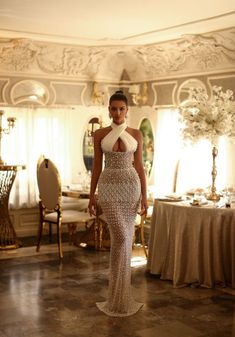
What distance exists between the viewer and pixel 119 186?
4.59m

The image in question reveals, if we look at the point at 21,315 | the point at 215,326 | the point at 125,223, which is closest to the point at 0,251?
the point at 21,315

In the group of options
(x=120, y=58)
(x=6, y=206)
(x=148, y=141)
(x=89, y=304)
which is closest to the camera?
(x=89, y=304)

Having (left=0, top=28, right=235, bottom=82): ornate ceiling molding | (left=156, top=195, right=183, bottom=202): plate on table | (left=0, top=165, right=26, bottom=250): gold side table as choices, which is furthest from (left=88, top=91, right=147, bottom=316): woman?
(left=0, top=165, right=26, bottom=250): gold side table

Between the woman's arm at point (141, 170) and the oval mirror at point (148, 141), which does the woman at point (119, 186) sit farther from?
the oval mirror at point (148, 141)

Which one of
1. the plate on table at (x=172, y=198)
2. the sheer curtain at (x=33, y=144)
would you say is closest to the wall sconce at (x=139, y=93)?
the sheer curtain at (x=33, y=144)

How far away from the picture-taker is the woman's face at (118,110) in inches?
178

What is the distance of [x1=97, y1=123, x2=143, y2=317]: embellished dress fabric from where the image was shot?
4.58m

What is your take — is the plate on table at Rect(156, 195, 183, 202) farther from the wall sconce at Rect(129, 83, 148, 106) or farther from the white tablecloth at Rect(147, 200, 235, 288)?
the wall sconce at Rect(129, 83, 148, 106)

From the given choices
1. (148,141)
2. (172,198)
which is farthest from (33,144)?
(172,198)

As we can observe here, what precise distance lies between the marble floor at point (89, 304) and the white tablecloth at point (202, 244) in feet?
0.47

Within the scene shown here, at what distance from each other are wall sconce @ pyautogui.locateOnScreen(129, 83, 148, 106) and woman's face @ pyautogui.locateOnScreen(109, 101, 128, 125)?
13.6 feet

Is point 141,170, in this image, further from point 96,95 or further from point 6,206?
point 96,95

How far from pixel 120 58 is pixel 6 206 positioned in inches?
116

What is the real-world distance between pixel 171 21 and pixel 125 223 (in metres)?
2.86
